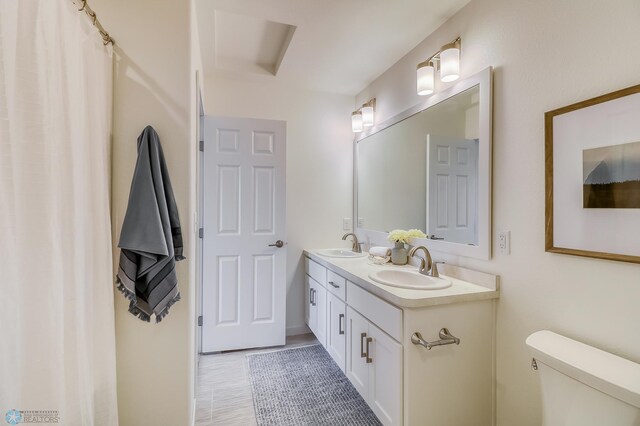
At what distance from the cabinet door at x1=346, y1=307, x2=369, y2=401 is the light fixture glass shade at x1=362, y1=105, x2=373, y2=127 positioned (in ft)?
5.70

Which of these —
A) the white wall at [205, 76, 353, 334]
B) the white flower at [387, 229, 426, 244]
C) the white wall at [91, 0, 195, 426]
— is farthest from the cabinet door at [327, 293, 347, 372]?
the white wall at [91, 0, 195, 426]

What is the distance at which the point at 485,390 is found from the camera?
1571mm

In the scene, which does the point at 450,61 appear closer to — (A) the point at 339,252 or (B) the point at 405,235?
(B) the point at 405,235

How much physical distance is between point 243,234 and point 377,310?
1.45m

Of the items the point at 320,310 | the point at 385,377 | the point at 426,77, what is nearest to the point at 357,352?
the point at 385,377

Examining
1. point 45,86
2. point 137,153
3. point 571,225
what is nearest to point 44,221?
point 45,86

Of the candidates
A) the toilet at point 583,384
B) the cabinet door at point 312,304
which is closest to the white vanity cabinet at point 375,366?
the toilet at point 583,384

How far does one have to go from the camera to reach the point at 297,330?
3053 mm

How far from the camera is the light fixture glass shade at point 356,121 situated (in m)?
3.01

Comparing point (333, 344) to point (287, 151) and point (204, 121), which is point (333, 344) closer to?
point (287, 151)

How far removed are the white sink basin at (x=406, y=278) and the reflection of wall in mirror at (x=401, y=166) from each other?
1.26 ft

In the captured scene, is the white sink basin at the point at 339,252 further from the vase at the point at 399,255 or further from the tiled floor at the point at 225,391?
the tiled floor at the point at 225,391

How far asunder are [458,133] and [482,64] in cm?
38

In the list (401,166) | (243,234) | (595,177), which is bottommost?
(243,234)
